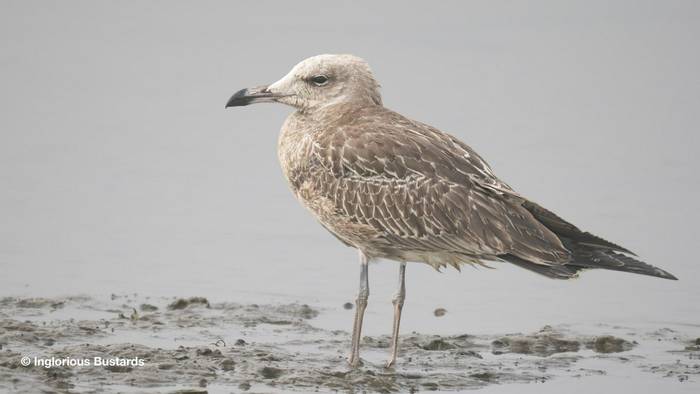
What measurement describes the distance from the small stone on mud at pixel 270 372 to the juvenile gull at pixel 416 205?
74cm

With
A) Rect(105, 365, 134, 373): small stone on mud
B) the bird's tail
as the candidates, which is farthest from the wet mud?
the bird's tail

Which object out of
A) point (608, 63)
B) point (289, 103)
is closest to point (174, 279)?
point (289, 103)

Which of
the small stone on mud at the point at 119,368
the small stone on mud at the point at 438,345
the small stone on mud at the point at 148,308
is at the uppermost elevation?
the small stone on mud at the point at 148,308

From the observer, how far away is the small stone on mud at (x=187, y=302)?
1138 centimetres

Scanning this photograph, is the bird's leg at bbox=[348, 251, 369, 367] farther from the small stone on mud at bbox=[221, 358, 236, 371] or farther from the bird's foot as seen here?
the small stone on mud at bbox=[221, 358, 236, 371]

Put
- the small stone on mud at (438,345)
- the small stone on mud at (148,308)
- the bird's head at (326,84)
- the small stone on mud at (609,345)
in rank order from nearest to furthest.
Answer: the small stone on mud at (438,345), the small stone on mud at (609,345), the bird's head at (326,84), the small stone on mud at (148,308)

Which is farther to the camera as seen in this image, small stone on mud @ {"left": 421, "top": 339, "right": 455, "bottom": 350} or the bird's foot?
small stone on mud @ {"left": 421, "top": 339, "right": 455, "bottom": 350}

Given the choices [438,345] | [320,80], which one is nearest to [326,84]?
[320,80]

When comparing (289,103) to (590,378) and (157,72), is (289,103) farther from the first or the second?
(157,72)

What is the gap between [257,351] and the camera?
990 centimetres

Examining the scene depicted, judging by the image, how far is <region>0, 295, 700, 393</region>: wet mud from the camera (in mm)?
9055

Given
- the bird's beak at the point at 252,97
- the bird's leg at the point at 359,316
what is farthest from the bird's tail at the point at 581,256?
the bird's beak at the point at 252,97

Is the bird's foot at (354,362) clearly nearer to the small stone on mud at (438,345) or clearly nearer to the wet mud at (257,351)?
the wet mud at (257,351)

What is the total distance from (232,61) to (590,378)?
35.2 feet
